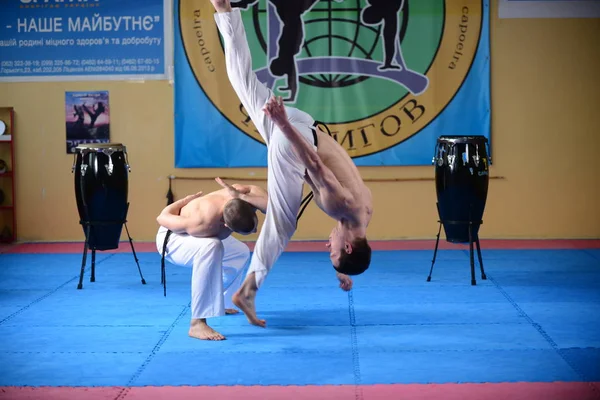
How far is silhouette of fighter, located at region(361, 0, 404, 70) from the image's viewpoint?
766 centimetres

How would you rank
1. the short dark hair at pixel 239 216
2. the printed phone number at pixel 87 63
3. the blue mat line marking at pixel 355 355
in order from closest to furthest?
the blue mat line marking at pixel 355 355
the short dark hair at pixel 239 216
the printed phone number at pixel 87 63

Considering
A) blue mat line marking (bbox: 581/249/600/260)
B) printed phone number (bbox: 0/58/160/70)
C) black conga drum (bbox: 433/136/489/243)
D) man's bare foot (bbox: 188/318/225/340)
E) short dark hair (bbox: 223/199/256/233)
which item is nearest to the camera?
short dark hair (bbox: 223/199/256/233)

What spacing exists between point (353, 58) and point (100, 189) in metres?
2.97

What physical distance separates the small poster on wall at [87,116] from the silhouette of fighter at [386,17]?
2669mm

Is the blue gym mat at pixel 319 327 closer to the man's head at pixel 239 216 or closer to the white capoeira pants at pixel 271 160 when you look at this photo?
the white capoeira pants at pixel 271 160

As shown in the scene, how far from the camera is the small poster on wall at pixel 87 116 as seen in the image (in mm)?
7867

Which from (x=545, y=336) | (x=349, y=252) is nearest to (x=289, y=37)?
(x=349, y=252)

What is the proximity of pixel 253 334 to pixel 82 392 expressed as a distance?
1.20 metres

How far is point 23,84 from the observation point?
791 cm

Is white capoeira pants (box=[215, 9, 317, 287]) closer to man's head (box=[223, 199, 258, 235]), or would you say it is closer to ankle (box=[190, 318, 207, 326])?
man's head (box=[223, 199, 258, 235])

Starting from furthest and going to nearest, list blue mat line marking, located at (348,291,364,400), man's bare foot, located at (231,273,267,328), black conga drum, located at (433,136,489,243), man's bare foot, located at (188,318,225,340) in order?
black conga drum, located at (433,136,489,243)
man's bare foot, located at (231,273,267,328)
man's bare foot, located at (188,318,225,340)
blue mat line marking, located at (348,291,364,400)

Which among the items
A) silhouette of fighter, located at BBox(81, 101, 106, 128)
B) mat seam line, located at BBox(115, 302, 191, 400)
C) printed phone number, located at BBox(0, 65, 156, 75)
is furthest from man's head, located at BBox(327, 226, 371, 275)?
silhouette of fighter, located at BBox(81, 101, 106, 128)

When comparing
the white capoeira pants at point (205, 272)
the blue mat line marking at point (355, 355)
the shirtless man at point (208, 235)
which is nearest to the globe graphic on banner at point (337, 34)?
the blue mat line marking at point (355, 355)

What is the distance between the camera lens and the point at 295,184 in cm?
436
